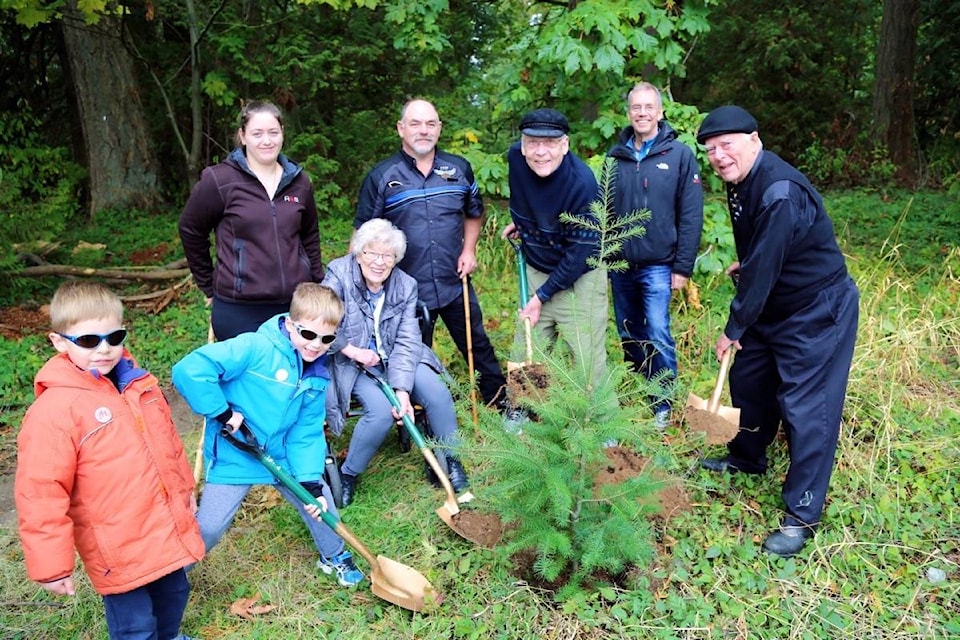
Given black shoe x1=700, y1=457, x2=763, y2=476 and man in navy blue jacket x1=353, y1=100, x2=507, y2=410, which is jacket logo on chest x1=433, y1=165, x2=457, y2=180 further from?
black shoe x1=700, y1=457, x2=763, y2=476

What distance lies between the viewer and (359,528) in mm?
3324

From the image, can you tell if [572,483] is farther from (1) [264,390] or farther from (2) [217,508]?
(2) [217,508]

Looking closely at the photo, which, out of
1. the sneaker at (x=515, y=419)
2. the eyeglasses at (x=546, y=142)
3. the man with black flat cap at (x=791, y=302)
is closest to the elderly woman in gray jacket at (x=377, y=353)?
the sneaker at (x=515, y=419)

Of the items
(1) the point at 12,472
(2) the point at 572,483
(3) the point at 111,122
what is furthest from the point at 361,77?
(2) the point at 572,483

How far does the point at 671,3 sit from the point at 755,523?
369 cm

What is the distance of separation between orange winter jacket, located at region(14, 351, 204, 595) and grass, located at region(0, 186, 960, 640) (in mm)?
676

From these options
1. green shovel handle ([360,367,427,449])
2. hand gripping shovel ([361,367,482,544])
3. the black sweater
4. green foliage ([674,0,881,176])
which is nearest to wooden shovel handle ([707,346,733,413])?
the black sweater

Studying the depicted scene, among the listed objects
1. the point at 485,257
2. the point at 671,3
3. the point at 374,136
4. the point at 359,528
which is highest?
the point at 671,3

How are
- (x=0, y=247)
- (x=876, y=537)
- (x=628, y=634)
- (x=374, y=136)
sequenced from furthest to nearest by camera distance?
1. (x=374, y=136)
2. (x=0, y=247)
3. (x=876, y=537)
4. (x=628, y=634)

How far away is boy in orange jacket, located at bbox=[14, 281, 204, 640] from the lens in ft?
6.55

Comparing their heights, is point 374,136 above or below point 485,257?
above

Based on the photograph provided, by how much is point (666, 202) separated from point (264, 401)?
238 centimetres

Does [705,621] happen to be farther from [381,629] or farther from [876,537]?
[381,629]

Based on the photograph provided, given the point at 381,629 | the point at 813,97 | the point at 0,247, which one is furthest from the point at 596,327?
the point at 813,97
